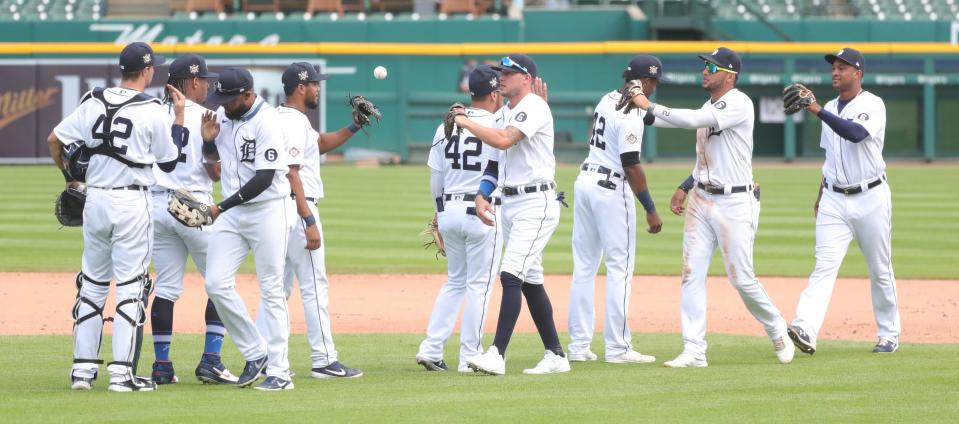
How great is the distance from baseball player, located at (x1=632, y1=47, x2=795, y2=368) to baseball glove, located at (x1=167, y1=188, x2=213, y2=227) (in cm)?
260

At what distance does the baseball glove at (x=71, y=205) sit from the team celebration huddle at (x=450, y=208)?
0.4 inches

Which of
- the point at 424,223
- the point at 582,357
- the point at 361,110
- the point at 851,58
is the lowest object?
the point at 582,357

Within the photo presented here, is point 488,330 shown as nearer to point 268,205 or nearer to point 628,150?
point 628,150

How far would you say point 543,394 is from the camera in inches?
243

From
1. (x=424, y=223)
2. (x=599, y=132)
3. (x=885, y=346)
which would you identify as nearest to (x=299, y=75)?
(x=599, y=132)

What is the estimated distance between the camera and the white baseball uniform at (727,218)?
7.34 meters

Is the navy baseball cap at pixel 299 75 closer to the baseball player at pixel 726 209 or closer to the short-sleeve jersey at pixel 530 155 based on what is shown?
the short-sleeve jersey at pixel 530 155

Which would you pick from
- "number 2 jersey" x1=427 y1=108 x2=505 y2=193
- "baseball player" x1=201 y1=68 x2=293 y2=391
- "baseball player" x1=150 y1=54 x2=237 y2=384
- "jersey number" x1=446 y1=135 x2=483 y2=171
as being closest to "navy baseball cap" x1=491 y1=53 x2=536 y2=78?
"number 2 jersey" x1=427 y1=108 x2=505 y2=193

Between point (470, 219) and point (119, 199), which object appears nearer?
point (119, 199)

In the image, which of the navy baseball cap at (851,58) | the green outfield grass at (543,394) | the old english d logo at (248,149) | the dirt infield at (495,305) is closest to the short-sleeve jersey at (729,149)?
the navy baseball cap at (851,58)

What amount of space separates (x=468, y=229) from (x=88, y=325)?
6.71 ft

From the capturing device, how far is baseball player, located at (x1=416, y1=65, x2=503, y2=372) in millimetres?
7082

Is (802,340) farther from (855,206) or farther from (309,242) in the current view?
(309,242)

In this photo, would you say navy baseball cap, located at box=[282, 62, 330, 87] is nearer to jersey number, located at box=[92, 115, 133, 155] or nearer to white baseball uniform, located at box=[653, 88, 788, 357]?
jersey number, located at box=[92, 115, 133, 155]
